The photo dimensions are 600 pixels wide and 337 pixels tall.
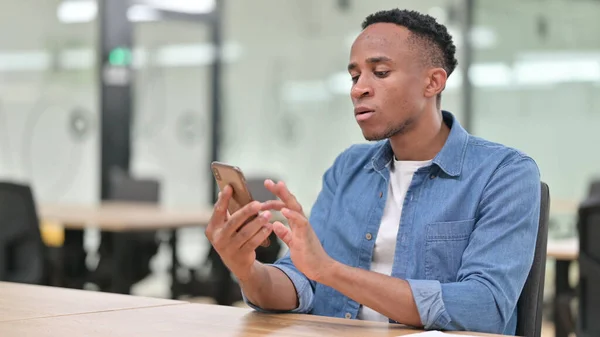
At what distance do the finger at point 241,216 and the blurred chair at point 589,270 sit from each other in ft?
6.19

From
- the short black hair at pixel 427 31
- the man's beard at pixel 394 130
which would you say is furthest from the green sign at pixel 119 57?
the man's beard at pixel 394 130

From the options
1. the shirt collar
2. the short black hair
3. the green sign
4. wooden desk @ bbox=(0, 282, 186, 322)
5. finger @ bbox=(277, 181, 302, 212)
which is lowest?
wooden desk @ bbox=(0, 282, 186, 322)

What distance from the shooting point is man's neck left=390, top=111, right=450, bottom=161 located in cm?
215

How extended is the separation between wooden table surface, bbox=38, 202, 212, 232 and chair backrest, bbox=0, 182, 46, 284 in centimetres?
46

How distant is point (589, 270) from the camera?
3.41 metres

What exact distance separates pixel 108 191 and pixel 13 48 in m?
1.32

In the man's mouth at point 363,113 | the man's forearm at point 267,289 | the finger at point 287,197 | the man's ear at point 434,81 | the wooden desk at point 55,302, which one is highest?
the man's ear at point 434,81

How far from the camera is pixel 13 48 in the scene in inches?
281

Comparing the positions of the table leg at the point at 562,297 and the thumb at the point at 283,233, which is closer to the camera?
the thumb at the point at 283,233

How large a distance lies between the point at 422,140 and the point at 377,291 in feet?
1.55

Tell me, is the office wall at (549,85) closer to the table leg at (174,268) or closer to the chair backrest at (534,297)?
the table leg at (174,268)

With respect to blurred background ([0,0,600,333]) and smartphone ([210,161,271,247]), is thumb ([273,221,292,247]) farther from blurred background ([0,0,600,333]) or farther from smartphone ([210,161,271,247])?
blurred background ([0,0,600,333])

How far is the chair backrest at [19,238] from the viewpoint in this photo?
4.02 m

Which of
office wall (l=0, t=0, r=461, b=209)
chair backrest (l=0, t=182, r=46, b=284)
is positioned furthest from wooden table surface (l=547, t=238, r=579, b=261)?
office wall (l=0, t=0, r=461, b=209)
